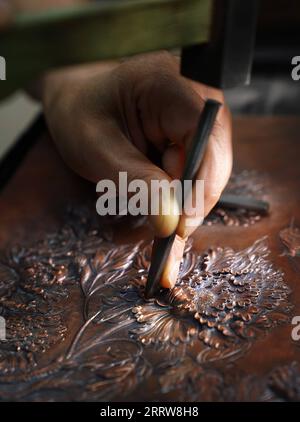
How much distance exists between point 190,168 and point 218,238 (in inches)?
7.3

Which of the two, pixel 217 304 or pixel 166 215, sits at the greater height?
pixel 166 215

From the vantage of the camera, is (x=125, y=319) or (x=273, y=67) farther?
(x=273, y=67)

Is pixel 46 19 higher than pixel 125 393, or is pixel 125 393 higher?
pixel 46 19

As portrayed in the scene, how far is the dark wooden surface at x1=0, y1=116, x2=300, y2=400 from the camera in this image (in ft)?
1.92

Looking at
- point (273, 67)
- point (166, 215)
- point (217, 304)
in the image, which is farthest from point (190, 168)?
point (273, 67)

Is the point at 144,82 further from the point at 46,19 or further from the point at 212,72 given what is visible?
the point at 46,19

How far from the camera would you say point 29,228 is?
0.88 meters

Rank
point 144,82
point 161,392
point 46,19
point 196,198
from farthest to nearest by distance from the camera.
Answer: point 144,82 → point 196,198 → point 161,392 → point 46,19

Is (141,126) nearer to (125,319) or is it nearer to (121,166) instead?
(121,166)

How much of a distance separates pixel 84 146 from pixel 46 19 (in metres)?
0.35

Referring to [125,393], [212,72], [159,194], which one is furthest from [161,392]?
[212,72]

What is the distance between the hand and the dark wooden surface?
0.36 feet

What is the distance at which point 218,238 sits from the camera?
82cm

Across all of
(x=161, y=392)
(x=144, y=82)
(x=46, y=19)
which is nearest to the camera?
(x=46, y=19)
